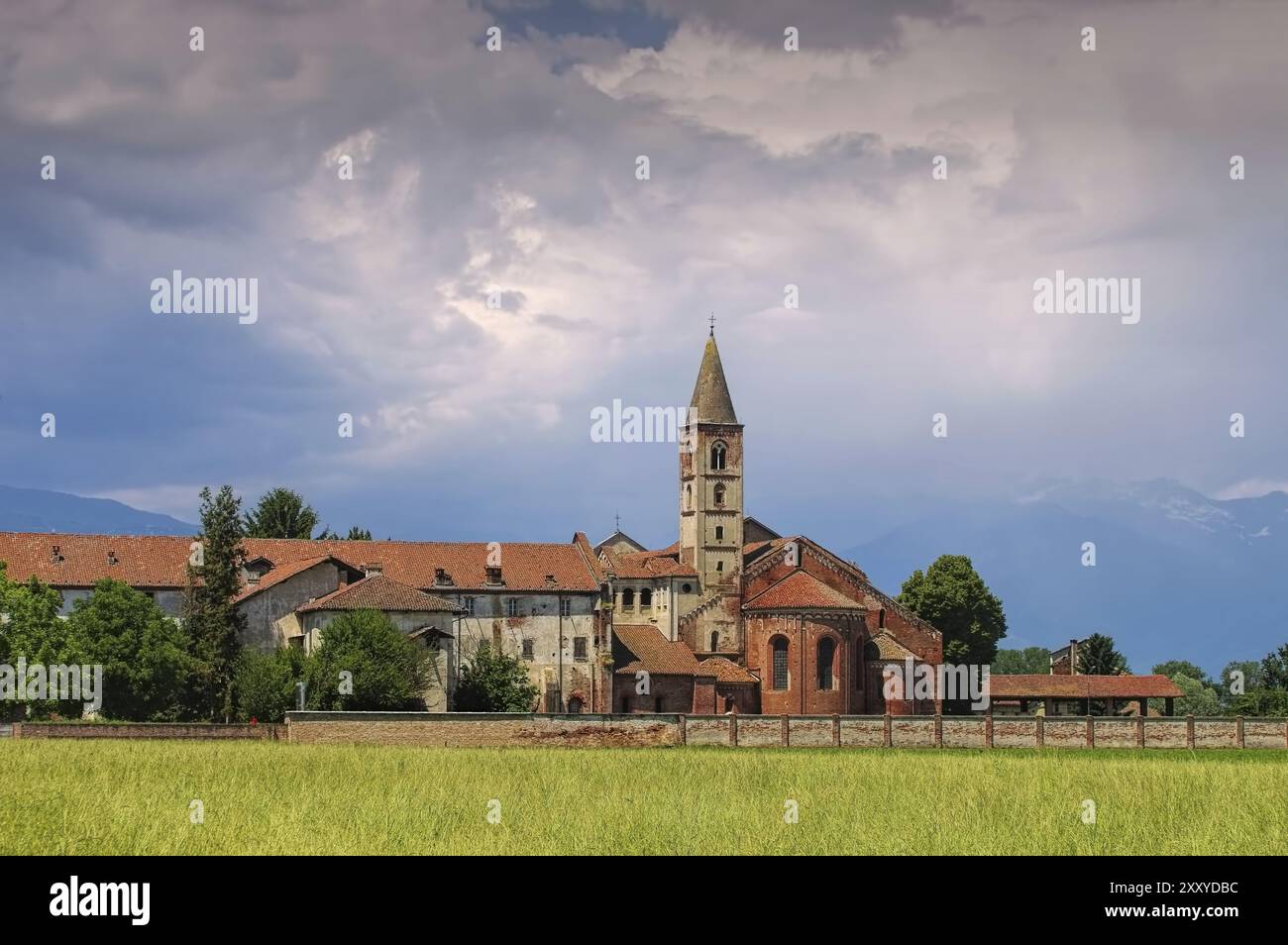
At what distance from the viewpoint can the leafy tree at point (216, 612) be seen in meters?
69.0

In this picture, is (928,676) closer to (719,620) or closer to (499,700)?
(719,620)

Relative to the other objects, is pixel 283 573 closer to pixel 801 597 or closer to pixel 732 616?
pixel 732 616

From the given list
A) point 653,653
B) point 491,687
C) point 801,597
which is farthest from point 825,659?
point 491,687

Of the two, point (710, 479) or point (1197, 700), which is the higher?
point (710, 479)

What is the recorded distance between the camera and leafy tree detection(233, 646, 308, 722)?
211 ft

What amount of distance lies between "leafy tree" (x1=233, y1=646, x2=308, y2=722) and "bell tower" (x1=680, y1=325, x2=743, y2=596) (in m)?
31.5

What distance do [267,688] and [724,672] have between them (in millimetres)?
29011

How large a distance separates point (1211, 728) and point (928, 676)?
81.9 feet

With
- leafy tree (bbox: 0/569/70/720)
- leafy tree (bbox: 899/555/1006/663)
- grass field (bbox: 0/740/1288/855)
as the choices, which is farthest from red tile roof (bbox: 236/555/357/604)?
leafy tree (bbox: 899/555/1006/663)

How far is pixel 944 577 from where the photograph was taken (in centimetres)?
10781

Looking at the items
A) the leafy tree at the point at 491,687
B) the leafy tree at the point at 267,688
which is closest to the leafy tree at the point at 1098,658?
the leafy tree at the point at 491,687

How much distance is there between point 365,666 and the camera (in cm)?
6575

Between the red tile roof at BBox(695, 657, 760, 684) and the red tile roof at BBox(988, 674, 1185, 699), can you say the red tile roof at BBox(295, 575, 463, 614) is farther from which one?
the red tile roof at BBox(988, 674, 1185, 699)
